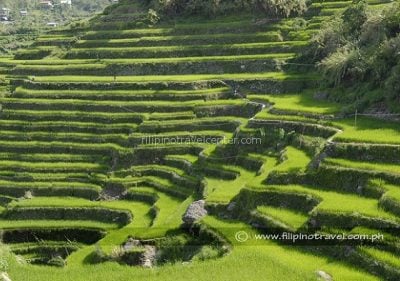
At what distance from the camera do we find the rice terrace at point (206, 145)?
19094 millimetres

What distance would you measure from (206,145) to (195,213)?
9.13 meters

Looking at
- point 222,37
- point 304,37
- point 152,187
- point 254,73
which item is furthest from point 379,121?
point 222,37

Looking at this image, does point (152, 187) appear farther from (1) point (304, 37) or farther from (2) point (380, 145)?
(1) point (304, 37)

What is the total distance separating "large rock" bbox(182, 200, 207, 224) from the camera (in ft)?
73.5

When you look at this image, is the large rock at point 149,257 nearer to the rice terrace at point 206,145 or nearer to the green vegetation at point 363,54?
the rice terrace at point 206,145

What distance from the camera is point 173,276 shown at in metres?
18.2

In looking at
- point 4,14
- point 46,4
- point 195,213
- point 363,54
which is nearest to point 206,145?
point 195,213

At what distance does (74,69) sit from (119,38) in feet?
20.0
